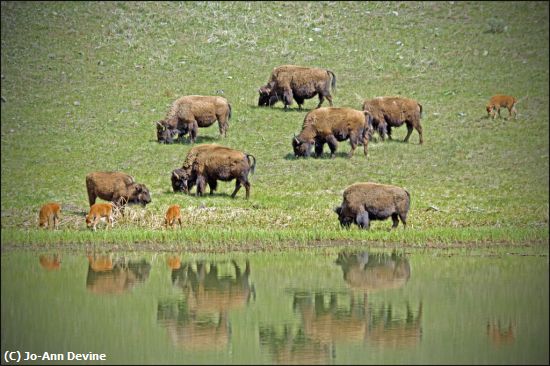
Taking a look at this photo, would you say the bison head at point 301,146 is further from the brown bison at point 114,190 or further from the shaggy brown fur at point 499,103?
the shaggy brown fur at point 499,103

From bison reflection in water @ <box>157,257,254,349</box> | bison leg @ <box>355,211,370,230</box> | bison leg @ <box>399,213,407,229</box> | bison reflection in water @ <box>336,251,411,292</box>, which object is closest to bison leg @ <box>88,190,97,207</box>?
bison reflection in water @ <box>157,257,254,349</box>

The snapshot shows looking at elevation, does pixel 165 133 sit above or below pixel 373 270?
above

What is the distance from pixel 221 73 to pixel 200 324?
26.8 m

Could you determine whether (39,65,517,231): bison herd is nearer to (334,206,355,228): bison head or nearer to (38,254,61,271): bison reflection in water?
(334,206,355,228): bison head

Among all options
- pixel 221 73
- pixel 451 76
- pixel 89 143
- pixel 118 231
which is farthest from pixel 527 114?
pixel 118 231

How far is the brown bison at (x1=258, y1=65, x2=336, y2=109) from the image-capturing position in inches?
1467

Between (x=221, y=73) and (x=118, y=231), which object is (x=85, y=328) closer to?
(x=118, y=231)

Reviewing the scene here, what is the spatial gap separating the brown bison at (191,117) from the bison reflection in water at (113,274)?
38.9ft

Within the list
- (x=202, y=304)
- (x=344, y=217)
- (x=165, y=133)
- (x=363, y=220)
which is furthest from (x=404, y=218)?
(x=165, y=133)

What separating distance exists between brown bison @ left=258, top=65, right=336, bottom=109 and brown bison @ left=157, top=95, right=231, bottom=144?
3.89m

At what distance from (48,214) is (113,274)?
16.5ft

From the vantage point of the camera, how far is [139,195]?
26.6 m

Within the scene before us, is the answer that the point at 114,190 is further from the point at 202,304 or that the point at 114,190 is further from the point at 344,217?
the point at 202,304

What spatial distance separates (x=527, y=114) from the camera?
123 ft
